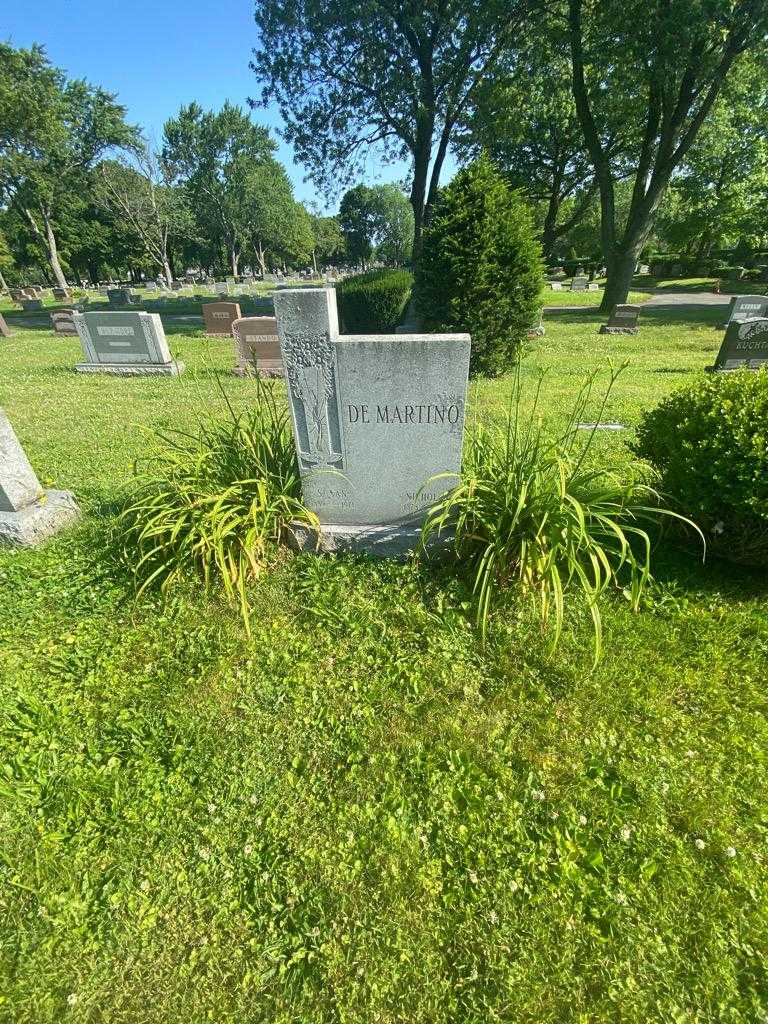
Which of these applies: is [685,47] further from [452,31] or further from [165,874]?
[165,874]

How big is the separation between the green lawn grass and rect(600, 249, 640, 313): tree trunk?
1514 cm

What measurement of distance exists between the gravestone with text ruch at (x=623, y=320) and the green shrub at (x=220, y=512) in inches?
493

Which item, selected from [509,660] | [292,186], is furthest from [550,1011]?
[292,186]

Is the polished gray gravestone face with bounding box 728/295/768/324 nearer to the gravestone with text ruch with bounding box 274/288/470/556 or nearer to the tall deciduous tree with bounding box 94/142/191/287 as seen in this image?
the gravestone with text ruch with bounding box 274/288/470/556

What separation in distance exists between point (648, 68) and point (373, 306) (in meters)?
8.94

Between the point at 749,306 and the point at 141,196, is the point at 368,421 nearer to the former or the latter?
the point at 749,306

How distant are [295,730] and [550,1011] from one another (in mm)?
1270

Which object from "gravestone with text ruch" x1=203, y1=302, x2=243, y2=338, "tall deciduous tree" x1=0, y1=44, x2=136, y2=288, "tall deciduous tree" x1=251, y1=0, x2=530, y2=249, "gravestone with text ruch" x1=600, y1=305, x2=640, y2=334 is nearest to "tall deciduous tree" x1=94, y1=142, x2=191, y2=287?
"tall deciduous tree" x1=0, y1=44, x2=136, y2=288

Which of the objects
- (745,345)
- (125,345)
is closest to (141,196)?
(125,345)

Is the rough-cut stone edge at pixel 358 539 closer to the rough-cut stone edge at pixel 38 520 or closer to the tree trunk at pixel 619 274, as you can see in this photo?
the rough-cut stone edge at pixel 38 520

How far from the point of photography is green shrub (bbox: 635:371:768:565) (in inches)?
93.0

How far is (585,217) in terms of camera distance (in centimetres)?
3584

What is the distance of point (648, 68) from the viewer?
11195mm

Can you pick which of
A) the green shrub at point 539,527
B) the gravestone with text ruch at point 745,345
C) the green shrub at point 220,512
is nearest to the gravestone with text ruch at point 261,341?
the green shrub at point 220,512
